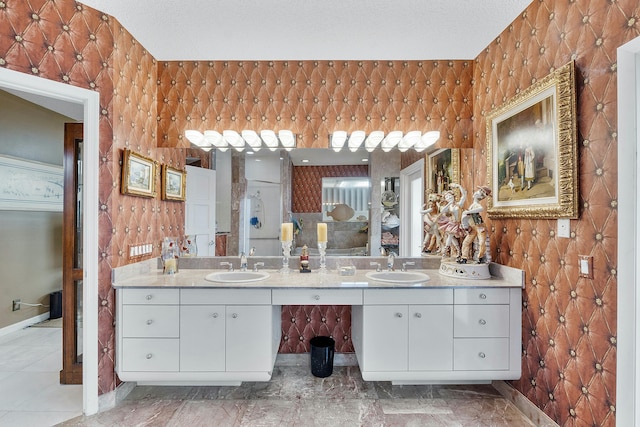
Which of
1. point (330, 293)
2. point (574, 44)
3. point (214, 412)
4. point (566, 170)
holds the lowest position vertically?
point (214, 412)

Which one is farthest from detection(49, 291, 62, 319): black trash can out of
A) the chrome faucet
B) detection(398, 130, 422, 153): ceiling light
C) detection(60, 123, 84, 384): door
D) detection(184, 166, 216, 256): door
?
detection(398, 130, 422, 153): ceiling light

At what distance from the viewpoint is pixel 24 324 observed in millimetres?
3420

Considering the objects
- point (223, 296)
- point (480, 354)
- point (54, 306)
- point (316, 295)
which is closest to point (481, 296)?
point (480, 354)

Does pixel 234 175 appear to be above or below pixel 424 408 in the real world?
above

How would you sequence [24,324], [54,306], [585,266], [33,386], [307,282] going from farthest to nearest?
1. [54,306]
2. [24,324]
3. [33,386]
4. [307,282]
5. [585,266]

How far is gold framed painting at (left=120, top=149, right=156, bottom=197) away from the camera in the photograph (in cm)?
217

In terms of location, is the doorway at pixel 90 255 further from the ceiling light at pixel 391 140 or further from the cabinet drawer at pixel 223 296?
the ceiling light at pixel 391 140

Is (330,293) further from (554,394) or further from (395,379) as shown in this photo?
(554,394)

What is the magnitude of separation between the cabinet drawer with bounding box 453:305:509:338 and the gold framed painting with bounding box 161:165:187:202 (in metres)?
2.34

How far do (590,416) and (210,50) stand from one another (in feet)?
10.9

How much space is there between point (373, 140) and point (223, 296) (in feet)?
5.50

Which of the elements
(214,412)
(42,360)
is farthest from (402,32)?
(42,360)

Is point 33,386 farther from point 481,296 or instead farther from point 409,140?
point 409,140

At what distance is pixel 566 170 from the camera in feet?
5.43
